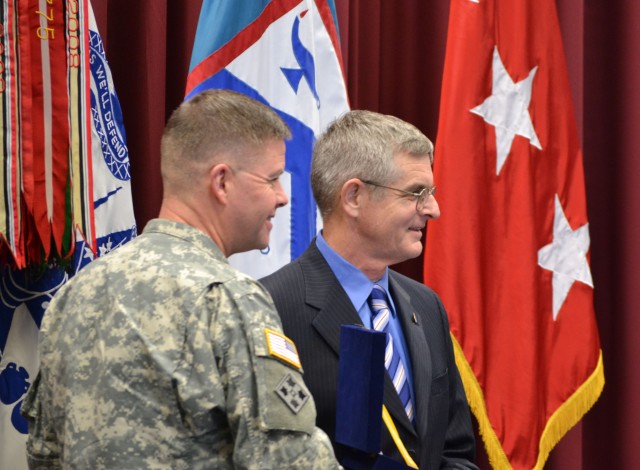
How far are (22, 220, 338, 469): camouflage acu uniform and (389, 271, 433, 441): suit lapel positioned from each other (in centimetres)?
66

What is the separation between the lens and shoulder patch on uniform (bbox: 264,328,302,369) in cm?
131

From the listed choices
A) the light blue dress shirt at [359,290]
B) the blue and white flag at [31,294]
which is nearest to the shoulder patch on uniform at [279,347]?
the light blue dress shirt at [359,290]

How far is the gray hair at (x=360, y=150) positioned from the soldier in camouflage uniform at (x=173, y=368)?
728 mm

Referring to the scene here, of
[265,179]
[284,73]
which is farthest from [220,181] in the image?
[284,73]

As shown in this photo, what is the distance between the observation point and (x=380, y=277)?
2.13 meters

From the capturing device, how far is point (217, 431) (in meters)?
1.32

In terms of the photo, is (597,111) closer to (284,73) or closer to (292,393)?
(284,73)

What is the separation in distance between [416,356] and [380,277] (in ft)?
0.69

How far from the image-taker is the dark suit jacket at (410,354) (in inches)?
75.0

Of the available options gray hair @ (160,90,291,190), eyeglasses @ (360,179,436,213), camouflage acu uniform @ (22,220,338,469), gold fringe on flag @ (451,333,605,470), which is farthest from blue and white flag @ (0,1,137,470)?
gold fringe on flag @ (451,333,605,470)

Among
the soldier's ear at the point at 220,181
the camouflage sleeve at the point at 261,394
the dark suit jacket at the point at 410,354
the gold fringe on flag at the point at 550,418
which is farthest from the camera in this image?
the gold fringe on flag at the point at 550,418

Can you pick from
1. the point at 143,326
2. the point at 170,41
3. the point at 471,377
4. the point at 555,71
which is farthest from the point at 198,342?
the point at 555,71

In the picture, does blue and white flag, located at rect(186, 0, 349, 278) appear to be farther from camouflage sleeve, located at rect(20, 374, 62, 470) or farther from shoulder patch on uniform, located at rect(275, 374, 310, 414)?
shoulder patch on uniform, located at rect(275, 374, 310, 414)

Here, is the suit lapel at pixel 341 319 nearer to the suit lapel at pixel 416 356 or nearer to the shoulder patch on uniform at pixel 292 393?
the suit lapel at pixel 416 356
